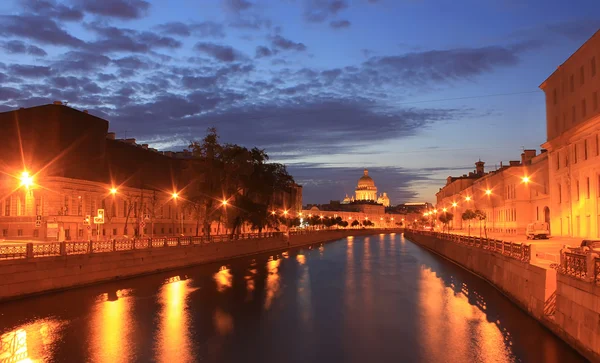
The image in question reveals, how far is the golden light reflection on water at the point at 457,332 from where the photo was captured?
18.8 metres

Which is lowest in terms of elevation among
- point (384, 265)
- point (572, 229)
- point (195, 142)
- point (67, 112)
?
point (384, 265)

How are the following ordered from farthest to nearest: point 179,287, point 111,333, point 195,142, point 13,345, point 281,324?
1. point 195,142
2. point 179,287
3. point 281,324
4. point 111,333
5. point 13,345

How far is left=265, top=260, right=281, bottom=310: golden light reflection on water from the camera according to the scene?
31.5m

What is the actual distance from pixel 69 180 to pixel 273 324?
43.6 m

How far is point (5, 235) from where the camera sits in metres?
57.1

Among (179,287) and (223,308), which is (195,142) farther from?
(223,308)

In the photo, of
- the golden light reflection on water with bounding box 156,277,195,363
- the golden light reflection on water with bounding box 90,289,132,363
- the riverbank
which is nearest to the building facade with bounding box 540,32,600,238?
the riverbank

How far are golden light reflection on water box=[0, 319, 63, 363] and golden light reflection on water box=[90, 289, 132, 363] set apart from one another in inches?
55.7

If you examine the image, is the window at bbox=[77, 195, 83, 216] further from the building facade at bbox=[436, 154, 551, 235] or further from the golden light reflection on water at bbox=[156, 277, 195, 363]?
the building facade at bbox=[436, 154, 551, 235]

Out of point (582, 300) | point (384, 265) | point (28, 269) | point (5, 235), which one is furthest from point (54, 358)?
point (5, 235)

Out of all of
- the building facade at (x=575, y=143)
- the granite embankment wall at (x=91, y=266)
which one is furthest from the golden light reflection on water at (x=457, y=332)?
the building facade at (x=575, y=143)

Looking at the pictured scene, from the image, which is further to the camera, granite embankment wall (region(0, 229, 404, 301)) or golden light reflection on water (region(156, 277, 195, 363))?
granite embankment wall (region(0, 229, 404, 301))

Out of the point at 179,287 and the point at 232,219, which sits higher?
the point at 232,219

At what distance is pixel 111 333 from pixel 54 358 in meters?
3.81
